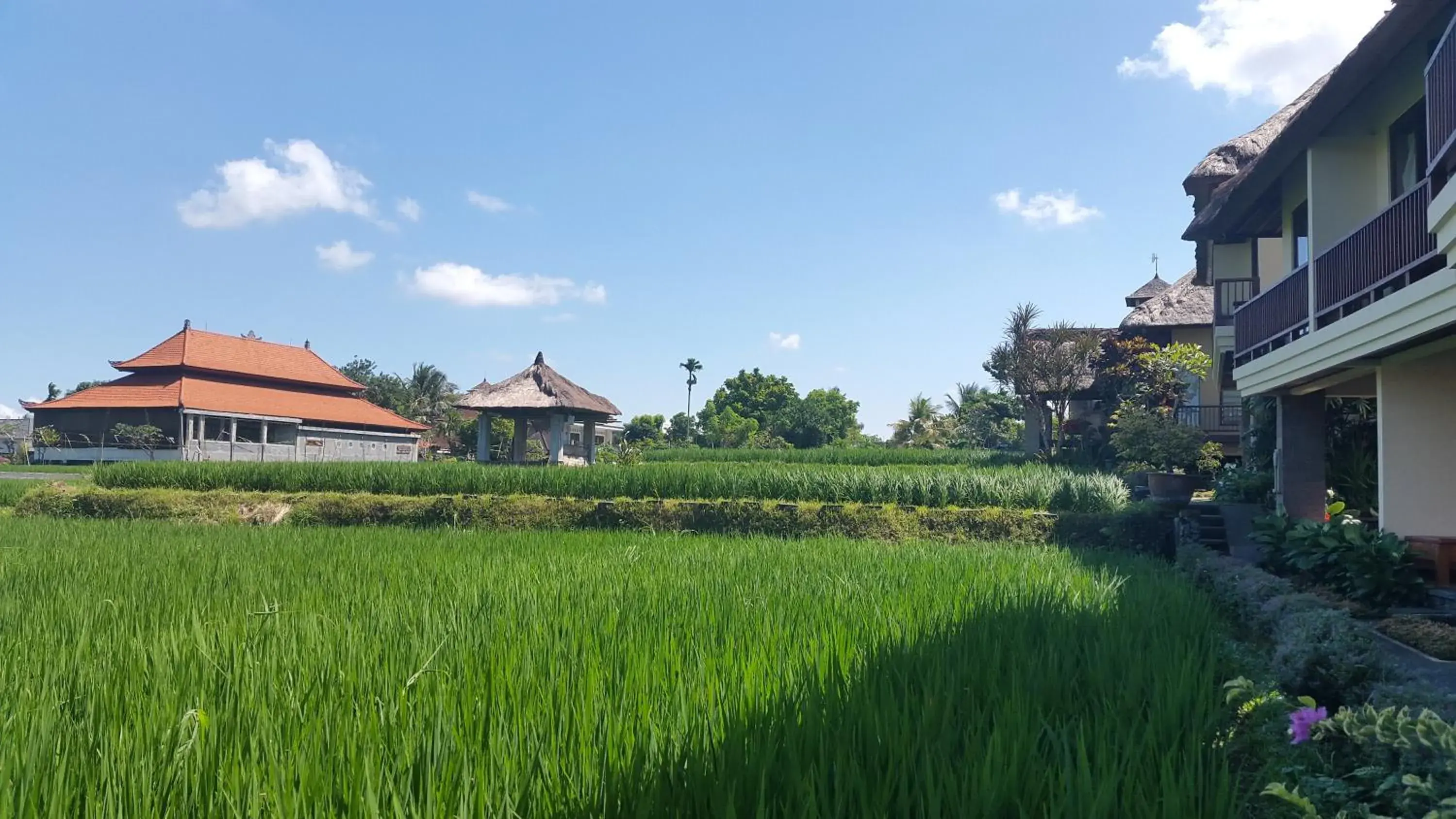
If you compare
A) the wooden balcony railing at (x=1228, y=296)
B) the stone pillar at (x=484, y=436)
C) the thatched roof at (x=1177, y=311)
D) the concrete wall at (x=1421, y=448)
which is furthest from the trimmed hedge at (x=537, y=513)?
the thatched roof at (x=1177, y=311)

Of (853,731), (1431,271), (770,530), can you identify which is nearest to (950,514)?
(770,530)

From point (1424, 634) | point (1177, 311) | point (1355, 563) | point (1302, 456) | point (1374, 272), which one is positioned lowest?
point (1424, 634)

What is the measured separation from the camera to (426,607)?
4.13 meters

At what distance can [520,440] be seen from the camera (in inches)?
909

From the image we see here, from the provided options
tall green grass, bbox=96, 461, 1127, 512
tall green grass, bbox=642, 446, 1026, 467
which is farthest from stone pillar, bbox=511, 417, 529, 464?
tall green grass, bbox=96, 461, 1127, 512

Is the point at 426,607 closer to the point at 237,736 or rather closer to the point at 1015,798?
the point at 237,736

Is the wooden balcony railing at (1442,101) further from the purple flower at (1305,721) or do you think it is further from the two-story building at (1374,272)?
the purple flower at (1305,721)

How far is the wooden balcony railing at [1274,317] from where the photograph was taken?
352 inches

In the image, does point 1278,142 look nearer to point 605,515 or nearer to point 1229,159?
point 1229,159

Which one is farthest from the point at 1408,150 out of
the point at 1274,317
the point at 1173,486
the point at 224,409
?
the point at 224,409

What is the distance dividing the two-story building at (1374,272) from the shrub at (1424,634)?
1.96 metres

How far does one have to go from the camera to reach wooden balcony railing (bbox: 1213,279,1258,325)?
49.6 feet

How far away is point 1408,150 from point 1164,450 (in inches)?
211

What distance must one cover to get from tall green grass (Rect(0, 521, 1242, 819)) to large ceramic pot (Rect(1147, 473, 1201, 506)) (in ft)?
21.5
